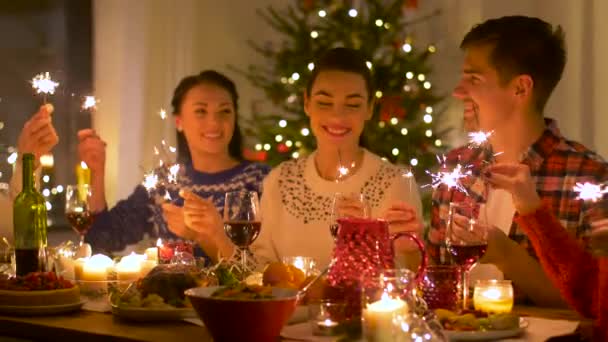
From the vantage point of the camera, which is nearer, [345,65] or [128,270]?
[128,270]

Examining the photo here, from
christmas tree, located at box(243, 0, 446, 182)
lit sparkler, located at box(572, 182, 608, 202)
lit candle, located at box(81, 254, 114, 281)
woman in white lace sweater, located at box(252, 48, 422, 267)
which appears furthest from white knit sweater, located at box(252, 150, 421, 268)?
christmas tree, located at box(243, 0, 446, 182)

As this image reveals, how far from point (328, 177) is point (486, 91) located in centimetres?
65

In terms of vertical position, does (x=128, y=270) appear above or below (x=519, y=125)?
below

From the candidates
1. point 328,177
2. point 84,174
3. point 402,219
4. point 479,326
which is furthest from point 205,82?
point 479,326

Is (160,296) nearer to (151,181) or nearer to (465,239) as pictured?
(465,239)

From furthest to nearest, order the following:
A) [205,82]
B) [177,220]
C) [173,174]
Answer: [173,174], [205,82], [177,220]

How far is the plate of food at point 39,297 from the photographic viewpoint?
2061mm

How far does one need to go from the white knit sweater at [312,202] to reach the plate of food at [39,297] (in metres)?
0.99

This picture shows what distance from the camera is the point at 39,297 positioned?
2066mm

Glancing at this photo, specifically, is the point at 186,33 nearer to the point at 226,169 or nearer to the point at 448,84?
the point at 448,84

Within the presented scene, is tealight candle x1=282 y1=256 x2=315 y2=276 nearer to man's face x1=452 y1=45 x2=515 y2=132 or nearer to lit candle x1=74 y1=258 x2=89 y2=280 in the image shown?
lit candle x1=74 y1=258 x2=89 y2=280

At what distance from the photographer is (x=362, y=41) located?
525 centimetres

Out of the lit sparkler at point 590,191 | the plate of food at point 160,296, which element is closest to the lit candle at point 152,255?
the plate of food at point 160,296

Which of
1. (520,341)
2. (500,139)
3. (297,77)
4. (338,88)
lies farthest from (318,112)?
(297,77)
